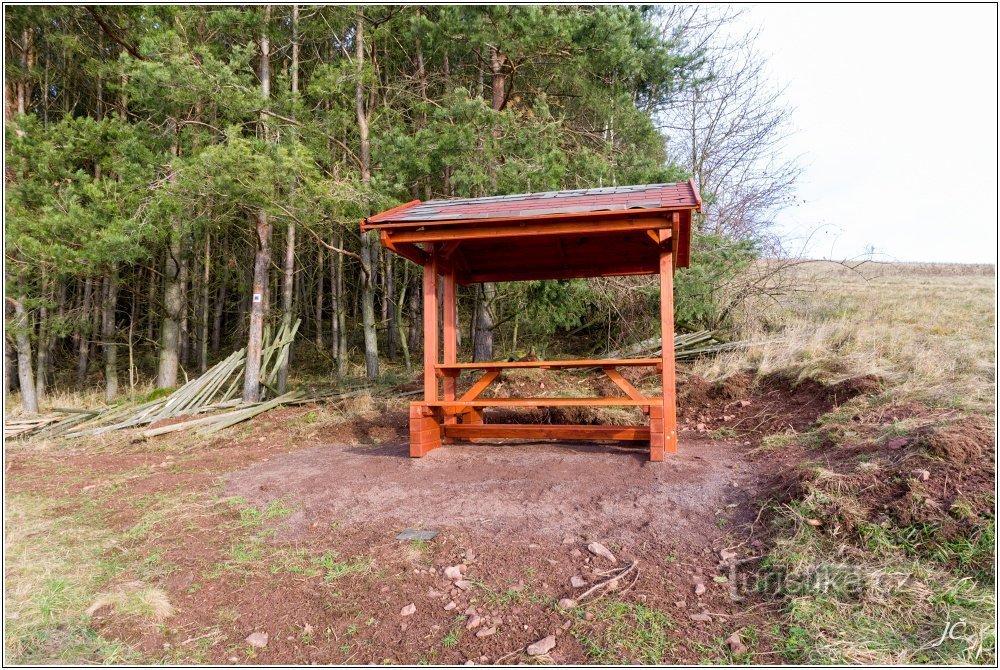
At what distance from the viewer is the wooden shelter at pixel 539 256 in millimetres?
5406

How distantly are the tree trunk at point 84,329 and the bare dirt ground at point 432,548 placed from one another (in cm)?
672

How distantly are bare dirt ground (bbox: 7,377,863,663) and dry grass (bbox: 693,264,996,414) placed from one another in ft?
4.45

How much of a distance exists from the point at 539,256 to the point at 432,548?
3917mm

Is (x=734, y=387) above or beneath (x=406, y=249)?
beneath

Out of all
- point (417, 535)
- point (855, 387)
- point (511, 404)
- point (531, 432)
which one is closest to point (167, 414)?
point (531, 432)

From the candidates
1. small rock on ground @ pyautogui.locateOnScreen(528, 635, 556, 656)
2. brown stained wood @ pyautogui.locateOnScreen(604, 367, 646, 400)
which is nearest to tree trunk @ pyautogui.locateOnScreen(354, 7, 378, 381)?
brown stained wood @ pyautogui.locateOnScreen(604, 367, 646, 400)

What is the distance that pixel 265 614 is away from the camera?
9.70ft

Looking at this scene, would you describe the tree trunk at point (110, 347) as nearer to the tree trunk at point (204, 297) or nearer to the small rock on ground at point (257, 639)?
the tree trunk at point (204, 297)

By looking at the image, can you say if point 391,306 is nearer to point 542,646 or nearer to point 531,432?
point 531,432

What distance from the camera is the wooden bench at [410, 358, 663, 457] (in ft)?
17.9

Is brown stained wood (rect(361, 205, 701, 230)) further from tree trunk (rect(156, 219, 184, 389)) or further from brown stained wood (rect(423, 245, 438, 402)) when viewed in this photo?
tree trunk (rect(156, 219, 184, 389))

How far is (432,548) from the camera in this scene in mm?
3652

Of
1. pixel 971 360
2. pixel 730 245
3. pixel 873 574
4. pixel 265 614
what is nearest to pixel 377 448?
pixel 265 614

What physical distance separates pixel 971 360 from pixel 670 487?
4906mm
